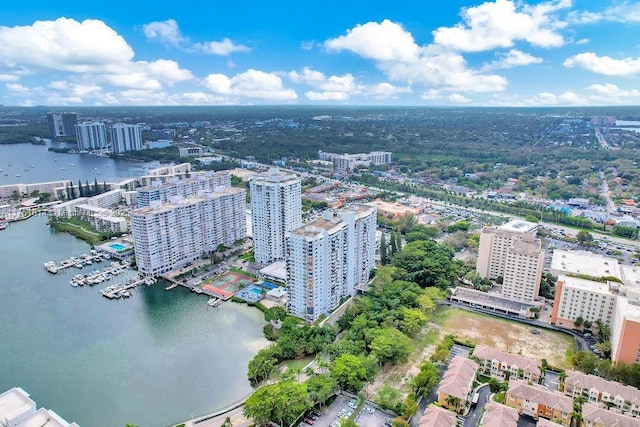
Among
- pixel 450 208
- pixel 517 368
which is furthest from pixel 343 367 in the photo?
pixel 450 208

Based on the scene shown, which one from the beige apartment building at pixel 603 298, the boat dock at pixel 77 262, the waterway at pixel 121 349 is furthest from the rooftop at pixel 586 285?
the boat dock at pixel 77 262

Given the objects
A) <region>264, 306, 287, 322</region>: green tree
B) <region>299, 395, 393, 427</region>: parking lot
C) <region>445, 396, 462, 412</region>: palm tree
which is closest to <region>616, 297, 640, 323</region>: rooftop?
<region>445, 396, 462, 412</region>: palm tree

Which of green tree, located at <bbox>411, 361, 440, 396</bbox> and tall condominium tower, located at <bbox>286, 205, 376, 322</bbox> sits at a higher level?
tall condominium tower, located at <bbox>286, 205, 376, 322</bbox>

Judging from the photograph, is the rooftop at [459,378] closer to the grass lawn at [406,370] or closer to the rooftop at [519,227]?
the grass lawn at [406,370]

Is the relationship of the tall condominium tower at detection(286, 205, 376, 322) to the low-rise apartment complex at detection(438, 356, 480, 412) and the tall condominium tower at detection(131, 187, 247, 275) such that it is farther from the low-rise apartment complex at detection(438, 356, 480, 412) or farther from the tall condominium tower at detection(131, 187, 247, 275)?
the tall condominium tower at detection(131, 187, 247, 275)

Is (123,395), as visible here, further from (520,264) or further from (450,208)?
(450,208)

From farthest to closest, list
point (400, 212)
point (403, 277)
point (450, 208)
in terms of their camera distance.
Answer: point (450, 208), point (400, 212), point (403, 277)

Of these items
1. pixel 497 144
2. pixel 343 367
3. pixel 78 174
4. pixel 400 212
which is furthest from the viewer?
pixel 497 144
